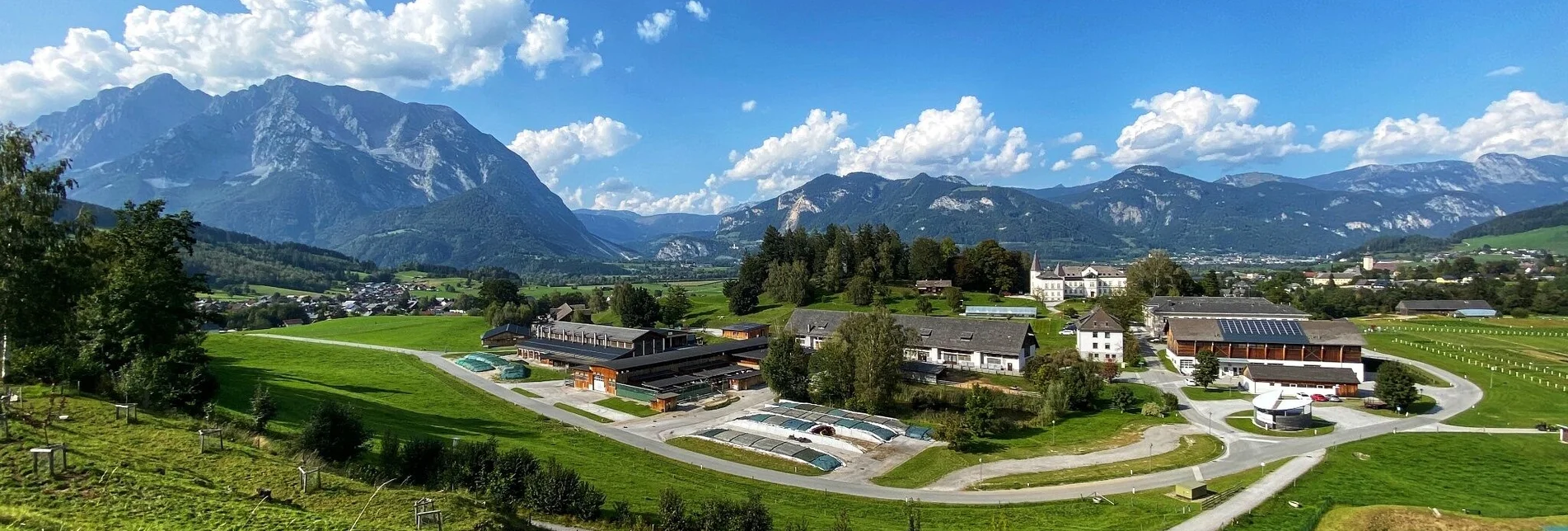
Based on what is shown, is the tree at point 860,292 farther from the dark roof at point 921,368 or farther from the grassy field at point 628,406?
the grassy field at point 628,406

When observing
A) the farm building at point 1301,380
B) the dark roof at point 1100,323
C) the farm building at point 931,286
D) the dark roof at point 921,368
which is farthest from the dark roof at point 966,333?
the farm building at point 931,286

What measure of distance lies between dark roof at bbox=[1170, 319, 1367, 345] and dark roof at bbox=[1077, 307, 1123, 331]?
185 inches

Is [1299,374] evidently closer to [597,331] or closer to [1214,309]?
[1214,309]

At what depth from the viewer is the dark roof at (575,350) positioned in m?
63.3

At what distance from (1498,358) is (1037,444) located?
52211 mm

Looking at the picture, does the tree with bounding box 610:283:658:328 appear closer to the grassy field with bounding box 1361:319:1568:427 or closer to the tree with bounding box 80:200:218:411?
the tree with bounding box 80:200:218:411

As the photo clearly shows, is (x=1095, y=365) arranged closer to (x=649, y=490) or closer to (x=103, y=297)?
(x=649, y=490)

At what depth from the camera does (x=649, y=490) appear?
27.3 meters

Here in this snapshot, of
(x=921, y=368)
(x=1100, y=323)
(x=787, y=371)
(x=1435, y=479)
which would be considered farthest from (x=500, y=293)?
(x=1435, y=479)

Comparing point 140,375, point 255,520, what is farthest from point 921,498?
point 140,375

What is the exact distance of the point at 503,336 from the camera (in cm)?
8112

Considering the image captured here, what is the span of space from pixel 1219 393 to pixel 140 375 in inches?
2381

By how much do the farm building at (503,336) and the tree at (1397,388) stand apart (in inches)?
3087

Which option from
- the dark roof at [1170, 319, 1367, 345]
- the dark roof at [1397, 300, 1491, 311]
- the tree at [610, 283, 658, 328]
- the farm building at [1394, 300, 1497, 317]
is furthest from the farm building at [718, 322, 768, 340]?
the dark roof at [1397, 300, 1491, 311]
